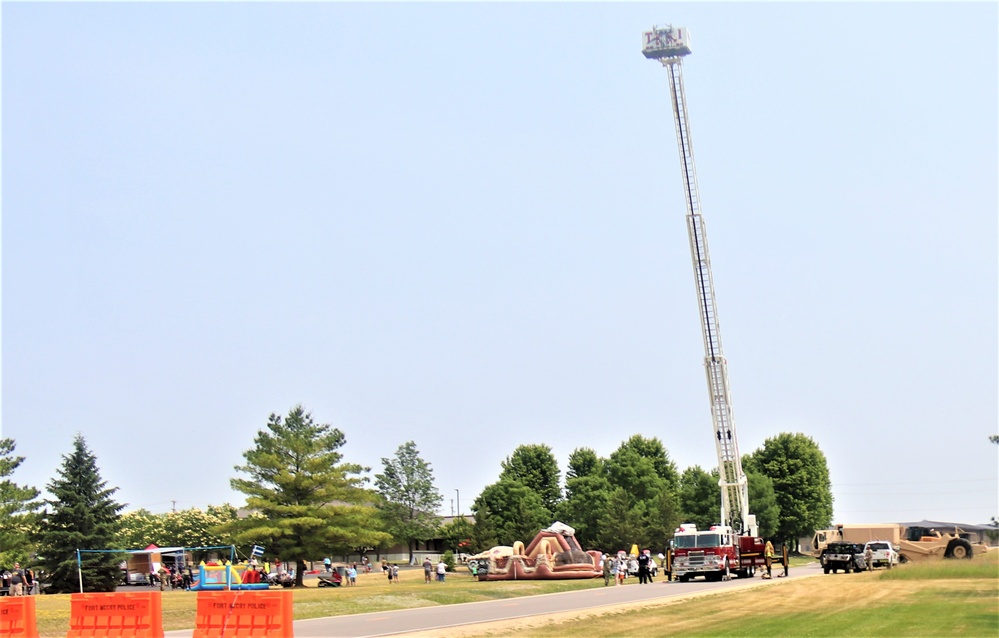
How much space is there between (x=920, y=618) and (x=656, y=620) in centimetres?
603

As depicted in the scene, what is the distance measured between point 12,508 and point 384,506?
48619mm

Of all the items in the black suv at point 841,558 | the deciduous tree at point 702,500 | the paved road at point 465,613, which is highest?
the deciduous tree at point 702,500

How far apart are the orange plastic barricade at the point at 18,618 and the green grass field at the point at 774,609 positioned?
462 cm

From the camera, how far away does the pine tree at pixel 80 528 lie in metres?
57.0

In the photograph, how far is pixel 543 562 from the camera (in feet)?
184

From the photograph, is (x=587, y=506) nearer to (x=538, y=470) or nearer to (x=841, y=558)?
(x=538, y=470)

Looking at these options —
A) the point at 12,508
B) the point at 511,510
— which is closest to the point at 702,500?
the point at 511,510

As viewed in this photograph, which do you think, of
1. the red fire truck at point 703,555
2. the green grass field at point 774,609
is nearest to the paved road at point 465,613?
the green grass field at point 774,609

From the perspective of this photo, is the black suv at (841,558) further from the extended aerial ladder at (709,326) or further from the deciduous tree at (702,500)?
the deciduous tree at (702,500)

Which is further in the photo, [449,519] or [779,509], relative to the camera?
[449,519]

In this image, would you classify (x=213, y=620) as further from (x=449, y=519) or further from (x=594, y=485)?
(x=449, y=519)

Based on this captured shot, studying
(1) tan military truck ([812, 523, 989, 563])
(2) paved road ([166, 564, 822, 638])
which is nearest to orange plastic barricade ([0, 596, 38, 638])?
(2) paved road ([166, 564, 822, 638])

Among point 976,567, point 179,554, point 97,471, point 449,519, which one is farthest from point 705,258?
point 449,519

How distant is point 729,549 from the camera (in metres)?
53.0
